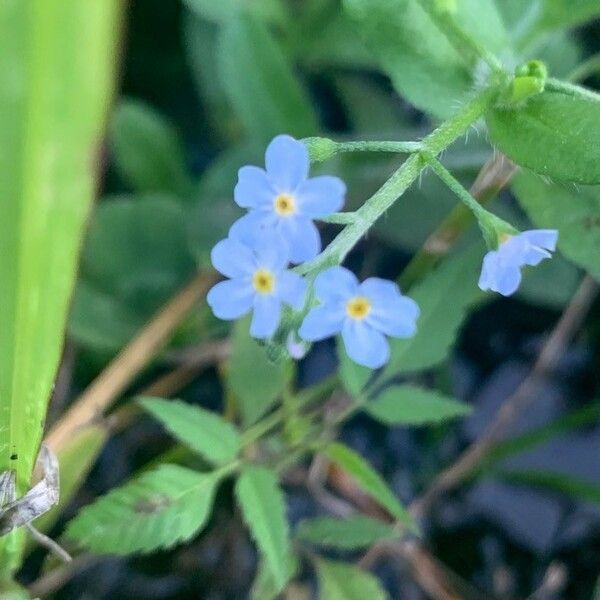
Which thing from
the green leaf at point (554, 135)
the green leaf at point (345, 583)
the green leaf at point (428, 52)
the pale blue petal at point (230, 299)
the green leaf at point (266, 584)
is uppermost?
the green leaf at point (428, 52)

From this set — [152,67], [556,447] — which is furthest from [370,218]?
[152,67]

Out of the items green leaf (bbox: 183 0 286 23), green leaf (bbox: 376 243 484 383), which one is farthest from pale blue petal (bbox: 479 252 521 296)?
green leaf (bbox: 183 0 286 23)

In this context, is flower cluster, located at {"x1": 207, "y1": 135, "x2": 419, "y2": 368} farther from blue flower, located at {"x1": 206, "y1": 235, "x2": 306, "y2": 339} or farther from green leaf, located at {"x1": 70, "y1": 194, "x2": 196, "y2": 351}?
green leaf, located at {"x1": 70, "y1": 194, "x2": 196, "y2": 351}

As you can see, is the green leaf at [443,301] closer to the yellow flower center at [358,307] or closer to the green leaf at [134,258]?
the yellow flower center at [358,307]

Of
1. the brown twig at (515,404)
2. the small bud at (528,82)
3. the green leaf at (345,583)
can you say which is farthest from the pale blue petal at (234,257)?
the brown twig at (515,404)

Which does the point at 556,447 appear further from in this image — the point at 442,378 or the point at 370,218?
the point at 370,218

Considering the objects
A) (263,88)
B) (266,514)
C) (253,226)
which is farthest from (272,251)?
(263,88)
